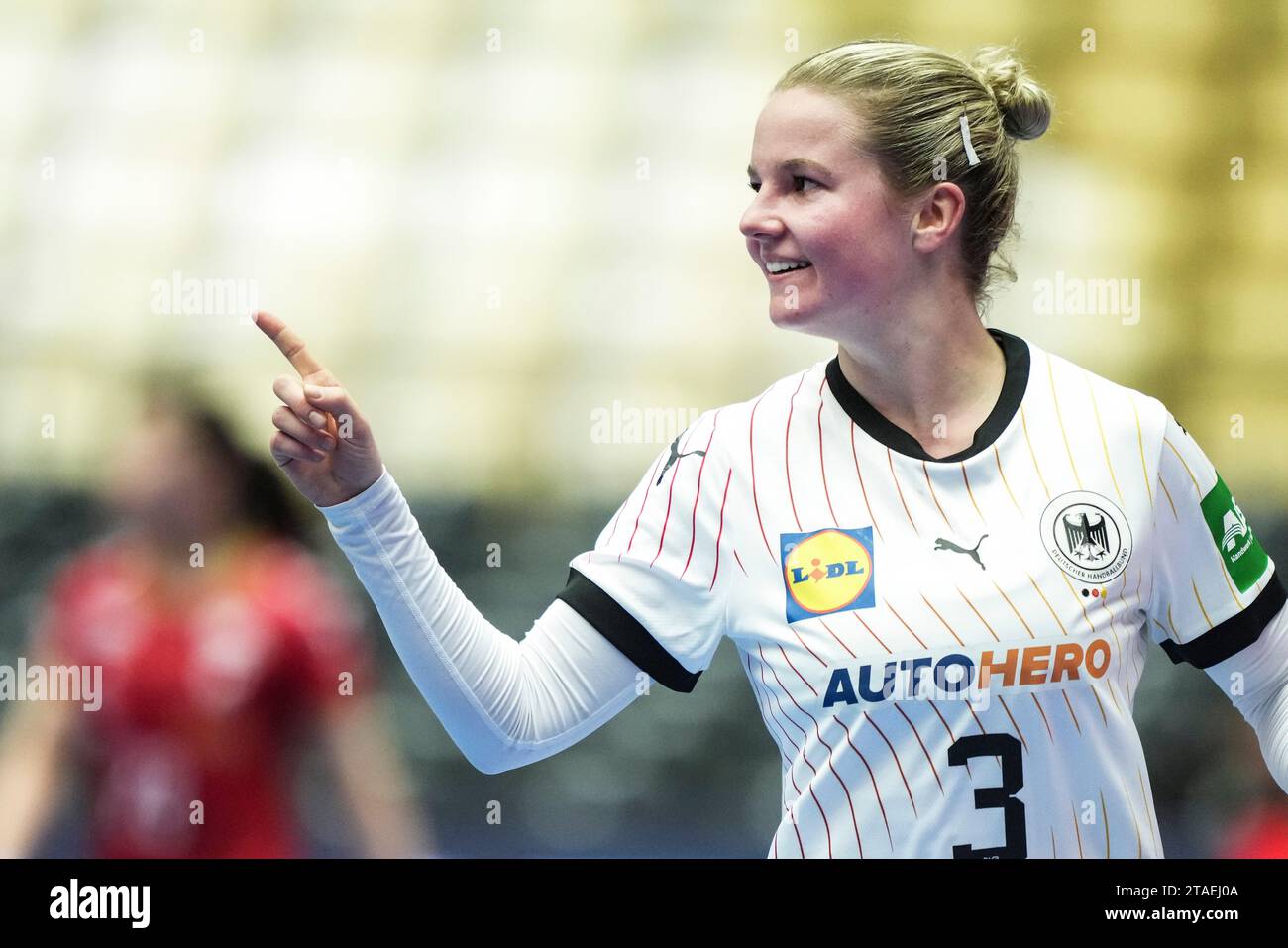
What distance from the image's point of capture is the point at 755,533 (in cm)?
137

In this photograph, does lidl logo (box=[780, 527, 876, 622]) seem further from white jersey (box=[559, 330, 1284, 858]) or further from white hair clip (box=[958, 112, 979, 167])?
white hair clip (box=[958, 112, 979, 167])

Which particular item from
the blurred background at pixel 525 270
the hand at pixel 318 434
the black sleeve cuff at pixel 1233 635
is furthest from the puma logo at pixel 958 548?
the blurred background at pixel 525 270

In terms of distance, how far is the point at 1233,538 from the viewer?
1.41 metres

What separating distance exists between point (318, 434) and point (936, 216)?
692mm

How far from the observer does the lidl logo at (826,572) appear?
1.32 metres

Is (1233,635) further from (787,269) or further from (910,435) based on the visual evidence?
(787,269)

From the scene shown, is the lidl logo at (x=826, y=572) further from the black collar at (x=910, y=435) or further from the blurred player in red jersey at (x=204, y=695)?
the blurred player in red jersey at (x=204, y=695)

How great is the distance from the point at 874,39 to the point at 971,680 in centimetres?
71

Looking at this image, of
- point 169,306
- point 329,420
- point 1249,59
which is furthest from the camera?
point 169,306
